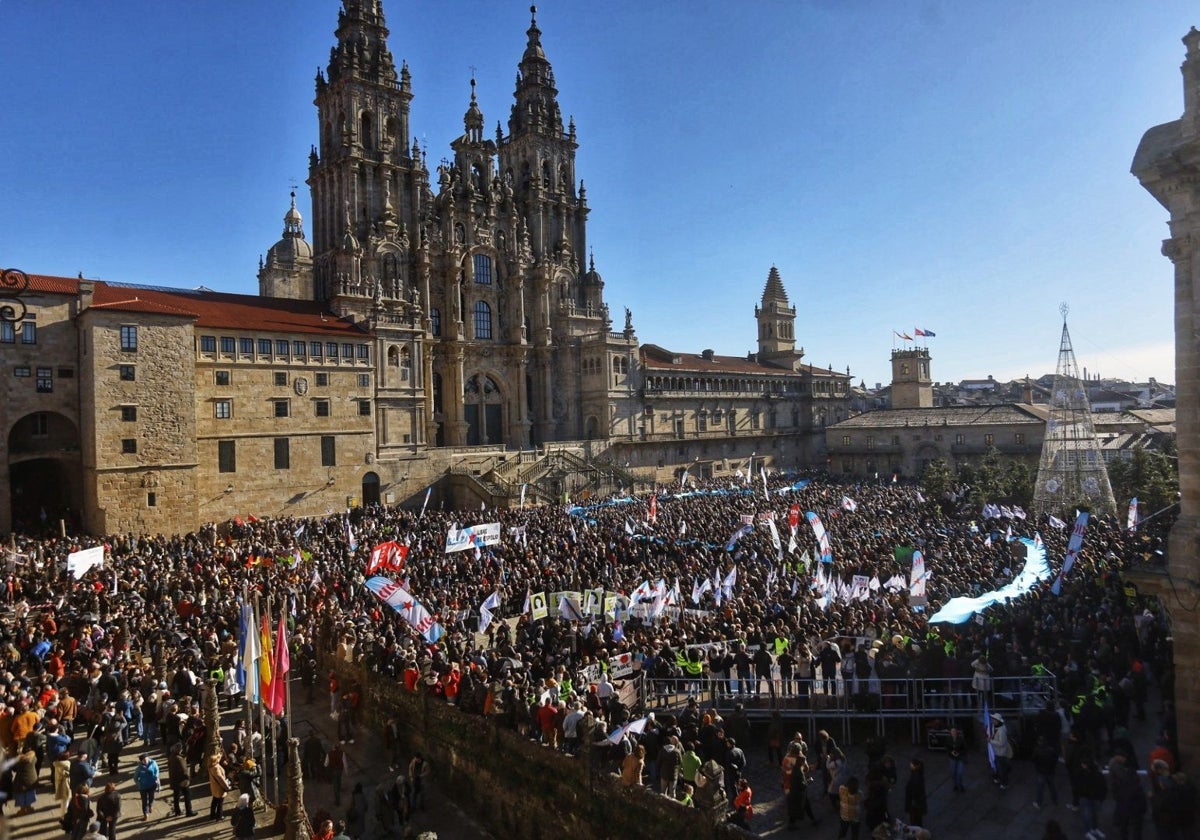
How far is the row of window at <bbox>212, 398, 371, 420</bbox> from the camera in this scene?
40.6m

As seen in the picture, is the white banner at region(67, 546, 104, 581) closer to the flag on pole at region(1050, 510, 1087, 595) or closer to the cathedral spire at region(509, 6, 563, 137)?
the flag on pole at region(1050, 510, 1087, 595)

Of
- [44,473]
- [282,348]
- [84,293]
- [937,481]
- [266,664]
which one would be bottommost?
[266,664]

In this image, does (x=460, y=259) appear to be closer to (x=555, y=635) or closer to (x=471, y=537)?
(x=471, y=537)

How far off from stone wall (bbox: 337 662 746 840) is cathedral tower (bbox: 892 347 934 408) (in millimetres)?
69268

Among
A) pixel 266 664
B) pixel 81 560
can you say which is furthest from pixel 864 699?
pixel 81 560

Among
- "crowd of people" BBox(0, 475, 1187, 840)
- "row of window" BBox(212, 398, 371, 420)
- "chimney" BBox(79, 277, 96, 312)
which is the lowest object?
"crowd of people" BBox(0, 475, 1187, 840)

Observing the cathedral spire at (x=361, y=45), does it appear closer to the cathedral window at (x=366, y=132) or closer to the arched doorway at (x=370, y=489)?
the cathedral window at (x=366, y=132)

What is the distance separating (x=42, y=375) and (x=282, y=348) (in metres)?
11.1

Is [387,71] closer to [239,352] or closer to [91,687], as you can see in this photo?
[239,352]

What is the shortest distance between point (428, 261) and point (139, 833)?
4518 centimetres

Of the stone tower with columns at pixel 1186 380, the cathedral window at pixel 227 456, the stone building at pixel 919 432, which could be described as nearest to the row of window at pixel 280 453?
the cathedral window at pixel 227 456

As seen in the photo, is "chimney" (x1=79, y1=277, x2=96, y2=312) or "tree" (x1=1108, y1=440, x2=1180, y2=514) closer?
"tree" (x1=1108, y1=440, x2=1180, y2=514)

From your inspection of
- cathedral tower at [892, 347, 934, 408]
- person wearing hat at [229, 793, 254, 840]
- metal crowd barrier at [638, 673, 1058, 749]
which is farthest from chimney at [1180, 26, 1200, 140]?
cathedral tower at [892, 347, 934, 408]

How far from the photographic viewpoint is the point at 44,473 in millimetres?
39188
